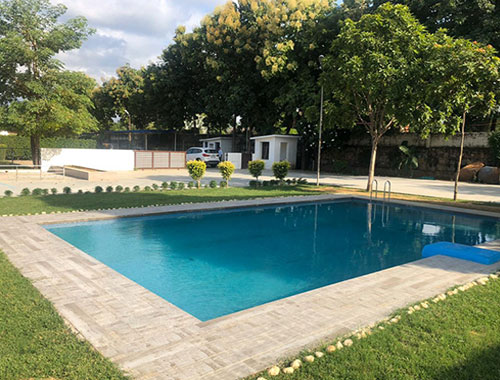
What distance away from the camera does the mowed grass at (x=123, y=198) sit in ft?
35.8

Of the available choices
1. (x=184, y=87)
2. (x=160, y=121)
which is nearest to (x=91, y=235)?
(x=184, y=87)

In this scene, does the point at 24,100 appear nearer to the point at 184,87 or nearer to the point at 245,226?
the point at 184,87

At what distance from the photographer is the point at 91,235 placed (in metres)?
8.95

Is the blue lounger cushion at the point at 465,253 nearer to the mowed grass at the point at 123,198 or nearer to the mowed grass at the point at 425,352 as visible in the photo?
the mowed grass at the point at 425,352

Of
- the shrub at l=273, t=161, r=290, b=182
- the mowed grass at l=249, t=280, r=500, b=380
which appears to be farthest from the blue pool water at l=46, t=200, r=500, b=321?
the shrub at l=273, t=161, r=290, b=182

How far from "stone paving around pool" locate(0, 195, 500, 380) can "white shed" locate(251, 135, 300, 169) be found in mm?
24233

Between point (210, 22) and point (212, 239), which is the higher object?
point (210, 22)

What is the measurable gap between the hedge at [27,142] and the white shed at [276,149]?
1414 cm

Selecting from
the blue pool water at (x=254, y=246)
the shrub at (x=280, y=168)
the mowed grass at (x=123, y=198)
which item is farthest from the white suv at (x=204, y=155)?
the blue pool water at (x=254, y=246)

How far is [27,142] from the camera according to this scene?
3334cm

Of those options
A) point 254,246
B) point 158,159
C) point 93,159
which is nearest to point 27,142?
point 93,159

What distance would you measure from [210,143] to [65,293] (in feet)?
112

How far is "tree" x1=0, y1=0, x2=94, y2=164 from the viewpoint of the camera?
22047 mm

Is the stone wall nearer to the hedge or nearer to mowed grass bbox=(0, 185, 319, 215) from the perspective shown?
mowed grass bbox=(0, 185, 319, 215)
